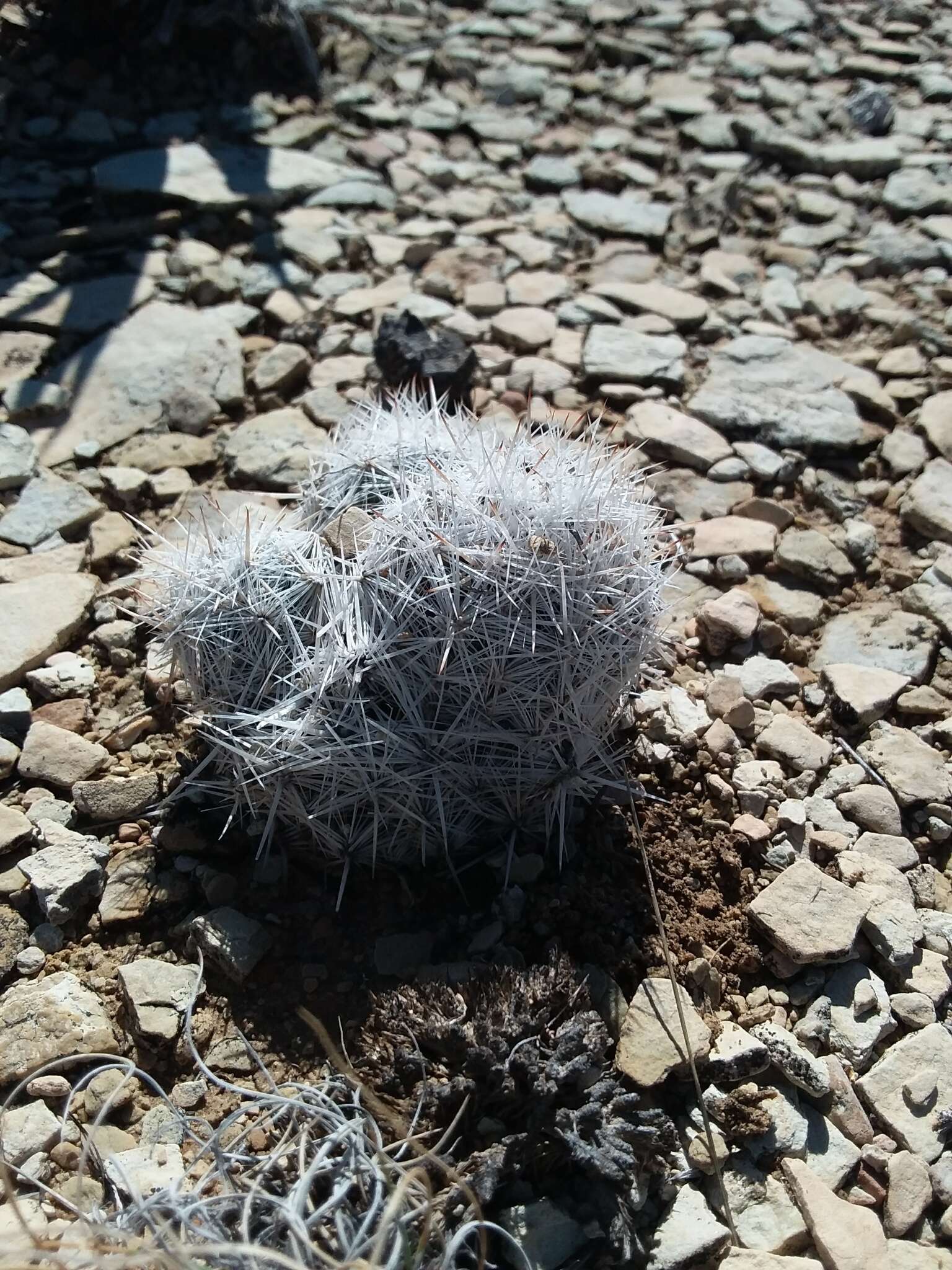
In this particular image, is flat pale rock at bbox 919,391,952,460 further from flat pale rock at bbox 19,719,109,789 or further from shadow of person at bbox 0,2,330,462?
flat pale rock at bbox 19,719,109,789

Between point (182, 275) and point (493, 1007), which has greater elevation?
point (182, 275)

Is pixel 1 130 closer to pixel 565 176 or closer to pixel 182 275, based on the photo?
pixel 182 275

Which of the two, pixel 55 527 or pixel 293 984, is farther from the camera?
pixel 55 527

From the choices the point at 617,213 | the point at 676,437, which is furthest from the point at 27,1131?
the point at 617,213

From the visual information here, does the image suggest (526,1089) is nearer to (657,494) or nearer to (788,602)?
(788,602)

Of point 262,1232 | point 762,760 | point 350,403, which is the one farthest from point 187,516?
point 262,1232

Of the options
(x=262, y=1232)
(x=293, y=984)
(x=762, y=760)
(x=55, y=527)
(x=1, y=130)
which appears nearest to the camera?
(x=262, y=1232)

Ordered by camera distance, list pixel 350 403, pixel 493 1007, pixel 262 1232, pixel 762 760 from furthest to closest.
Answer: pixel 350 403, pixel 762 760, pixel 493 1007, pixel 262 1232

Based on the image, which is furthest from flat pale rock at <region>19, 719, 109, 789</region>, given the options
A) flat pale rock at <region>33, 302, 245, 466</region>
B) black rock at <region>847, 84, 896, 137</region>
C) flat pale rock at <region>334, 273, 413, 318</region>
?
black rock at <region>847, 84, 896, 137</region>
